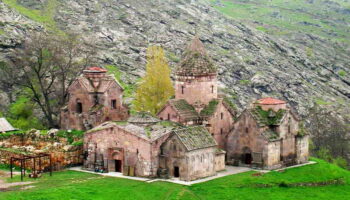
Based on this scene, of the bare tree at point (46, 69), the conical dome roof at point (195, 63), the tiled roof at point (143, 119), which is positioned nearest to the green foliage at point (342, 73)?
the bare tree at point (46, 69)

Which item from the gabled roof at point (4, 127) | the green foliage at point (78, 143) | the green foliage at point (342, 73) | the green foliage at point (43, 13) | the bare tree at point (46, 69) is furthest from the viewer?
the green foliage at point (342, 73)

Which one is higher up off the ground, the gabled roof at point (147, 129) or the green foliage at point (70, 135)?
the gabled roof at point (147, 129)

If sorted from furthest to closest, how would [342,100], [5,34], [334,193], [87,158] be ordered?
[342,100] → [5,34] → [87,158] → [334,193]

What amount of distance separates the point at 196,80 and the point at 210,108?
9.54 ft

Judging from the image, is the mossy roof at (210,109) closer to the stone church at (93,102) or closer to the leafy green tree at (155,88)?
the stone church at (93,102)

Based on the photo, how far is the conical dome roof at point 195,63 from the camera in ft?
190

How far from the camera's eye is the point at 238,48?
117500mm

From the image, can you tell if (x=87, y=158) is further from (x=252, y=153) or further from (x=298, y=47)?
(x=298, y=47)

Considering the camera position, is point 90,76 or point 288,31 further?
point 288,31

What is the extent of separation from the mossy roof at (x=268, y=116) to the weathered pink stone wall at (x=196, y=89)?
4443 mm

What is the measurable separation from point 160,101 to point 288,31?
9239 centimetres

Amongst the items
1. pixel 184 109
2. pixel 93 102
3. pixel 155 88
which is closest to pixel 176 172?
pixel 184 109

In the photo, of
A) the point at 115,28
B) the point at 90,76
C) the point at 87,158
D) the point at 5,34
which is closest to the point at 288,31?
the point at 115,28

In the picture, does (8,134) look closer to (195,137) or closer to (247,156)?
(195,137)
